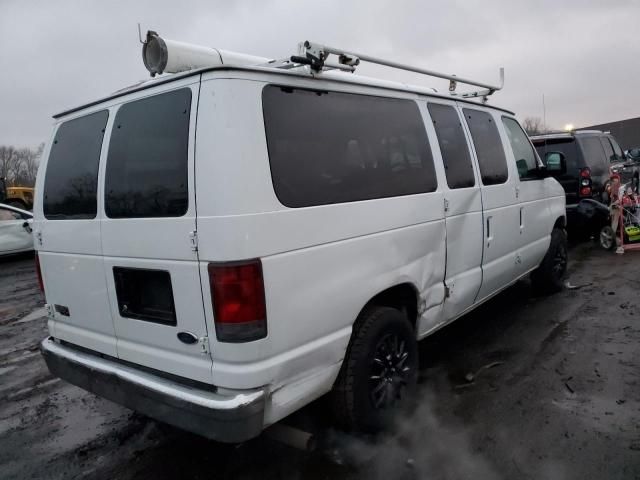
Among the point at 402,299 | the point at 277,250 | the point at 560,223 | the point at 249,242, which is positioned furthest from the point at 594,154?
the point at 249,242

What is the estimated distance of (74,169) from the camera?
300 cm

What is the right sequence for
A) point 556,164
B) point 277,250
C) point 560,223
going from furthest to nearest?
point 560,223 < point 556,164 < point 277,250

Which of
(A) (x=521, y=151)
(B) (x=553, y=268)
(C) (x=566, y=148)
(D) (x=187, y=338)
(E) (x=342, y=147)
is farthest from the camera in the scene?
(C) (x=566, y=148)

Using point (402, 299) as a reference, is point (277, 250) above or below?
above

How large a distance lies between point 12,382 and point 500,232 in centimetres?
455

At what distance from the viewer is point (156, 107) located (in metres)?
2.51

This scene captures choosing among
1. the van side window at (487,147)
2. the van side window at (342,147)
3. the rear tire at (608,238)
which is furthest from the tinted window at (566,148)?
→ the van side window at (342,147)

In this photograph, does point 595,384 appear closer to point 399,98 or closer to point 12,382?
point 399,98

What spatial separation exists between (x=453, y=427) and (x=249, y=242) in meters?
1.93

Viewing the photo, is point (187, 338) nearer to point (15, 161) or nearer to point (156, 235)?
point (156, 235)

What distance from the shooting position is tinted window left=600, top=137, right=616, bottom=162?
9547mm

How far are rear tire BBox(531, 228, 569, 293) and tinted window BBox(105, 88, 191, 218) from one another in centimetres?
464

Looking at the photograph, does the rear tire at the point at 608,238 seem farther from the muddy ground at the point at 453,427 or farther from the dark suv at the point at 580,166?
the muddy ground at the point at 453,427

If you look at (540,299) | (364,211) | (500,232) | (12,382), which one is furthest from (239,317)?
(540,299)
